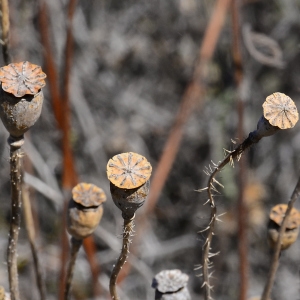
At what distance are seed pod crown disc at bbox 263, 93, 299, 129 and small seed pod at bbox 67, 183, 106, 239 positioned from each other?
31cm

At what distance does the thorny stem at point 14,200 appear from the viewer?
0.71 m

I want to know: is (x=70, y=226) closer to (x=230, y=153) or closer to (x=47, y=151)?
(x=230, y=153)

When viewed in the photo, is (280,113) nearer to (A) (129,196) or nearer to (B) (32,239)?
(A) (129,196)

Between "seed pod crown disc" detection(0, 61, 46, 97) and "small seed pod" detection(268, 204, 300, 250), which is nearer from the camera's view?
"seed pod crown disc" detection(0, 61, 46, 97)

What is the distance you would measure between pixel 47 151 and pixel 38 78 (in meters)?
1.87

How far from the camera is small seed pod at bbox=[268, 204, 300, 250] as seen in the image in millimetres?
832

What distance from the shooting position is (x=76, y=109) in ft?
7.55

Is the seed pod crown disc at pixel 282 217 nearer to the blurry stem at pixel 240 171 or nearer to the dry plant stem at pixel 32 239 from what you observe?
the dry plant stem at pixel 32 239

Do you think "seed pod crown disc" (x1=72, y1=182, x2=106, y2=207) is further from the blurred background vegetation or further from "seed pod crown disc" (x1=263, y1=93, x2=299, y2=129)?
the blurred background vegetation

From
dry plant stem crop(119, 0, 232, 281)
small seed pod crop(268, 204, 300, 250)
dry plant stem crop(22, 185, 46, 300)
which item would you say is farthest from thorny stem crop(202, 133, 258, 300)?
dry plant stem crop(119, 0, 232, 281)

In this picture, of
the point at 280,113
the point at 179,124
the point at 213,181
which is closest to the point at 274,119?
the point at 280,113

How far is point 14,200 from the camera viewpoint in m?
0.74

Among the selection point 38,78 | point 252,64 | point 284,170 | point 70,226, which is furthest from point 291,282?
point 38,78

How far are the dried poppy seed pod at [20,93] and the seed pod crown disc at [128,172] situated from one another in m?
0.13
